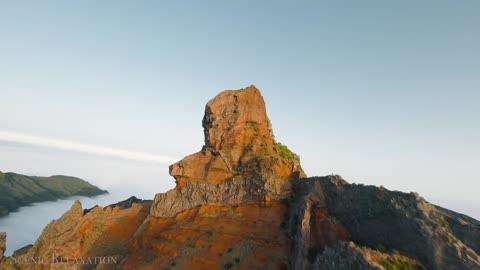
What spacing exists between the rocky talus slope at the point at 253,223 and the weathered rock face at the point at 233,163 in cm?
18

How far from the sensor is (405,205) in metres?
33.3

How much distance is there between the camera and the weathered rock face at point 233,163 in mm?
45938

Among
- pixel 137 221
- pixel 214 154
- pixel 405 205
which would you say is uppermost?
pixel 214 154

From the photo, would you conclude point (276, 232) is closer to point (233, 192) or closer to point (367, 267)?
point (233, 192)

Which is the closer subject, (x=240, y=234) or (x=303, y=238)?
(x=303, y=238)

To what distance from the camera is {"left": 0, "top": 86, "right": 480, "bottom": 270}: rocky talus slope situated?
3053 centimetres

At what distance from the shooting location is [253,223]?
139ft

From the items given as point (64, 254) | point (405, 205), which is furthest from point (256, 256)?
point (64, 254)

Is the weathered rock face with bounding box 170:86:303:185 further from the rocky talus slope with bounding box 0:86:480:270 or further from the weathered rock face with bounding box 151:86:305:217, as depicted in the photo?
the rocky talus slope with bounding box 0:86:480:270

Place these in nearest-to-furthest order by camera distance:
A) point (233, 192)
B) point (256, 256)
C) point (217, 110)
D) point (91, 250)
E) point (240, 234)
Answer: point (256, 256) < point (240, 234) < point (233, 192) < point (91, 250) < point (217, 110)

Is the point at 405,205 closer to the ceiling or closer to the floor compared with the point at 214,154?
closer to the floor

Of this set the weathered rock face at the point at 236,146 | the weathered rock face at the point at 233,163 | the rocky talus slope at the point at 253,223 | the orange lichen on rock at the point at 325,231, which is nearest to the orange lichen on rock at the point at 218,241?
the rocky talus slope at the point at 253,223

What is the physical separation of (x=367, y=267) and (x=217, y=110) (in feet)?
119

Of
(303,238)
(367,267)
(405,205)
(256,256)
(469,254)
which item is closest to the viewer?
(367,267)
